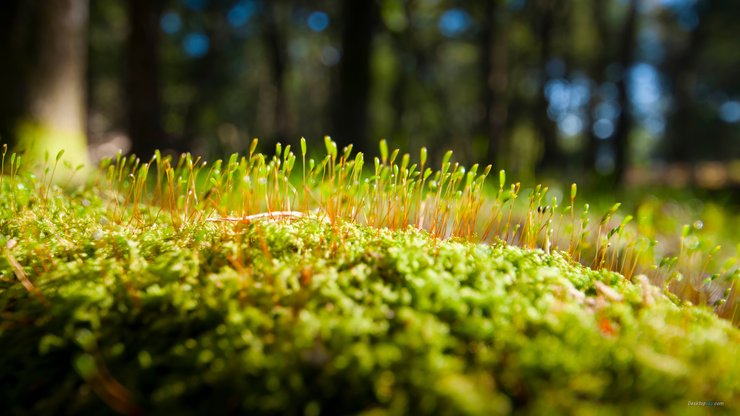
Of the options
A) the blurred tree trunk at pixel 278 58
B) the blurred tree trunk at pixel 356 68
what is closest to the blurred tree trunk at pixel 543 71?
the blurred tree trunk at pixel 356 68

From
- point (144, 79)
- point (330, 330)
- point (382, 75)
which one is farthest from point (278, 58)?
point (330, 330)

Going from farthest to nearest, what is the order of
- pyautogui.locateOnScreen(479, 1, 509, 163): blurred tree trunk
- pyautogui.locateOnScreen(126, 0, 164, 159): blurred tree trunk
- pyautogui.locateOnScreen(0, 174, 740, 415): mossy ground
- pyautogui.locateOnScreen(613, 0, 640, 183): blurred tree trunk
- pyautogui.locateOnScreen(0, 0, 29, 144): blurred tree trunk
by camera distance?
pyautogui.locateOnScreen(613, 0, 640, 183): blurred tree trunk
pyautogui.locateOnScreen(479, 1, 509, 163): blurred tree trunk
pyautogui.locateOnScreen(126, 0, 164, 159): blurred tree trunk
pyautogui.locateOnScreen(0, 0, 29, 144): blurred tree trunk
pyautogui.locateOnScreen(0, 174, 740, 415): mossy ground

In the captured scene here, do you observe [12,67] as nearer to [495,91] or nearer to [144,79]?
[144,79]

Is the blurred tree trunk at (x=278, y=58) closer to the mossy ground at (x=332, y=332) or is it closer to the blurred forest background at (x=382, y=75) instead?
the blurred forest background at (x=382, y=75)

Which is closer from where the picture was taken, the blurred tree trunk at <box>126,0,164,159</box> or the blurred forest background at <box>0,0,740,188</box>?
the blurred forest background at <box>0,0,740,188</box>

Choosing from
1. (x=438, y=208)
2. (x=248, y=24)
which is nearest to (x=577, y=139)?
(x=248, y=24)

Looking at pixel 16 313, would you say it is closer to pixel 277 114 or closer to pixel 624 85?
pixel 624 85

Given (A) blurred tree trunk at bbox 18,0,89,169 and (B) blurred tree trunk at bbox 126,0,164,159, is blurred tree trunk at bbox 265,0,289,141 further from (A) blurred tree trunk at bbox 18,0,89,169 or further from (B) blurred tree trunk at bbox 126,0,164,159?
(A) blurred tree trunk at bbox 18,0,89,169

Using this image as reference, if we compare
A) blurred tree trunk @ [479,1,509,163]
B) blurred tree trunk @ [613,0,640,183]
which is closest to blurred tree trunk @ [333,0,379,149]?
blurred tree trunk @ [479,1,509,163]
